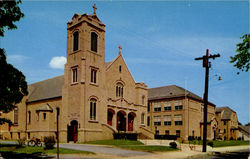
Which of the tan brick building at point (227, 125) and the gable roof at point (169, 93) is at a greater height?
the gable roof at point (169, 93)

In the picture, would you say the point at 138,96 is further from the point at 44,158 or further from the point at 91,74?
the point at 44,158

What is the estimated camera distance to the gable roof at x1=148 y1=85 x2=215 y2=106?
6203 cm

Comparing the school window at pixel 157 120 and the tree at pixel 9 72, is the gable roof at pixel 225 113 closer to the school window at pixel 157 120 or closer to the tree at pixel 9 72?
the school window at pixel 157 120

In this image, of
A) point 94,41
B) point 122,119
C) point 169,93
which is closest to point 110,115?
point 122,119

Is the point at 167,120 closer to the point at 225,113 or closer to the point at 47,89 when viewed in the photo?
the point at 225,113

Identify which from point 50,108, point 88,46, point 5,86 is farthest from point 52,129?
point 5,86

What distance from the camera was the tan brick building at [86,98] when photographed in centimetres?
3797

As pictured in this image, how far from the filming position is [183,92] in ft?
203

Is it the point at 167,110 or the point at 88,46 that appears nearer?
the point at 88,46

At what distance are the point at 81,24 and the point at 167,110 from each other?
33619mm

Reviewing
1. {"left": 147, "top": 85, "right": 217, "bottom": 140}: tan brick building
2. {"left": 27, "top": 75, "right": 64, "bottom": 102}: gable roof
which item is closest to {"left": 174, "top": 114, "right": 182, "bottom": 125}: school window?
{"left": 147, "top": 85, "right": 217, "bottom": 140}: tan brick building

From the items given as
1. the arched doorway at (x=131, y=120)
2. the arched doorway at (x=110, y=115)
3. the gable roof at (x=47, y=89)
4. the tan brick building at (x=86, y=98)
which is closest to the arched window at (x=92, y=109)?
the tan brick building at (x=86, y=98)

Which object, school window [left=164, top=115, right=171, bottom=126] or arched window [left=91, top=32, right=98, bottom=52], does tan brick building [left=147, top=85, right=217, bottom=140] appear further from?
arched window [left=91, top=32, right=98, bottom=52]

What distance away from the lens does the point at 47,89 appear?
48.1 metres
